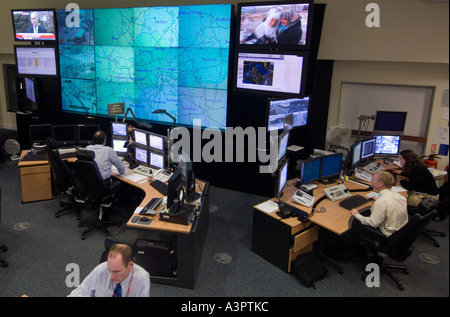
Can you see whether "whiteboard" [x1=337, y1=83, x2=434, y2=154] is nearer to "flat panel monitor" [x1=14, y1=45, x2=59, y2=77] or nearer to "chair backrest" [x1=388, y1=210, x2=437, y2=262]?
"chair backrest" [x1=388, y1=210, x2=437, y2=262]

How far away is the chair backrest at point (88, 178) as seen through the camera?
12.8 ft

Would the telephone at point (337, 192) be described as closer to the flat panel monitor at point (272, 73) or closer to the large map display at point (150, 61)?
the flat panel monitor at point (272, 73)

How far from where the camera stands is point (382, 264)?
11.9ft

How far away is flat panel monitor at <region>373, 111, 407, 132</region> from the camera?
5.09 m

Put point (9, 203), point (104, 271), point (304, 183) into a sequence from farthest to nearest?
1. point (9, 203)
2. point (304, 183)
3. point (104, 271)

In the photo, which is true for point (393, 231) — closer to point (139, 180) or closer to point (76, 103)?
point (139, 180)

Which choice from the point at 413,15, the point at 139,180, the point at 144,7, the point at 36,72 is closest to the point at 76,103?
the point at 36,72

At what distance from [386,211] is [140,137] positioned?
10.3 feet

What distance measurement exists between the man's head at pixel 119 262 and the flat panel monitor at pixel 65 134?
383 centimetres

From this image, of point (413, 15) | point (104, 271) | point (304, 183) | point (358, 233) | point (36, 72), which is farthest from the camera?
point (36, 72)

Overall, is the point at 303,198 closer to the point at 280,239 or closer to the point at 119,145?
the point at 280,239

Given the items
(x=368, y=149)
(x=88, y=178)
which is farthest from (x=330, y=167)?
(x=88, y=178)

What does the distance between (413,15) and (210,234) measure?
12.5 feet

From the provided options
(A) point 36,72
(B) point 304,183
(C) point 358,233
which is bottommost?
(C) point 358,233
